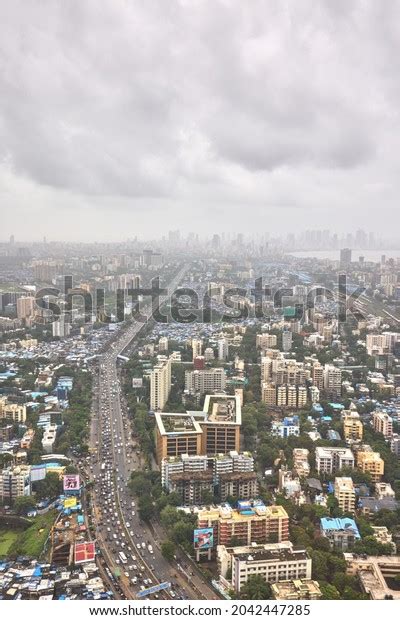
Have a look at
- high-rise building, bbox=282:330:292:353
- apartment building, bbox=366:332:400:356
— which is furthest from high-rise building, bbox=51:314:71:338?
apartment building, bbox=366:332:400:356

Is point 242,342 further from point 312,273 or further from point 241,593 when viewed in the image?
point 241,593

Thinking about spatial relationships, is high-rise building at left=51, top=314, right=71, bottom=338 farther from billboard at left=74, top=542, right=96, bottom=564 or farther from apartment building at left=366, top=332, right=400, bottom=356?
billboard at left=74, top=542, right=96, bottom=564

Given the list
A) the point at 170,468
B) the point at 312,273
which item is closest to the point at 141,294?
the point at 312,273

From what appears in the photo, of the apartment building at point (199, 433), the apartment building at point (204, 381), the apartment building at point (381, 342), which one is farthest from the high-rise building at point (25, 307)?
the apartment building at point (199, 433)

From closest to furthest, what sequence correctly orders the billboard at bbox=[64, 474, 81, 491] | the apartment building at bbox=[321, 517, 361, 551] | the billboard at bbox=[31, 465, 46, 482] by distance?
1. the apartment building at bbox=[321, 517, 361, 551]
2. the billboard at bbox=[64, 474, 81, 491]
3. the billboard at bbox=[31, 465, 46, 482]

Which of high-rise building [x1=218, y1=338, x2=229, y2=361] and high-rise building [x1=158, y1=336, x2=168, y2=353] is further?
high-rise building [x1=158, y1=336, x2=168, y2=353]

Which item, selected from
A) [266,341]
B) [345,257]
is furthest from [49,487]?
[345,257]
